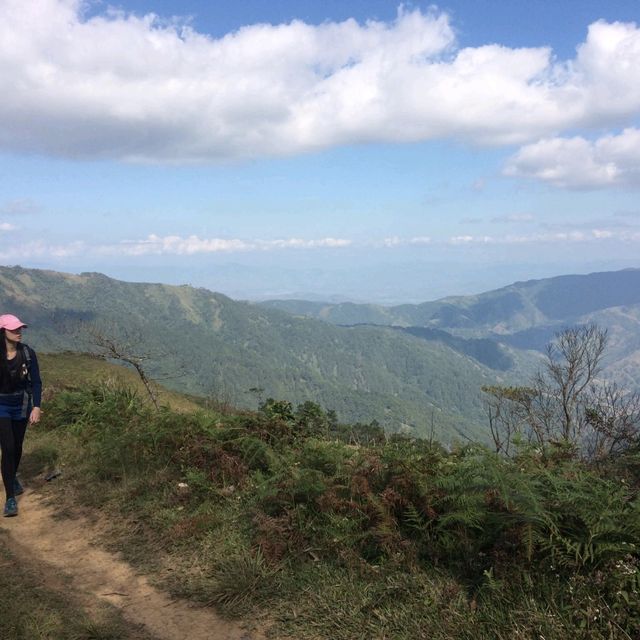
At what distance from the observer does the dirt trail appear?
12.9 feet

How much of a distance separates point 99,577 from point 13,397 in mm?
2970

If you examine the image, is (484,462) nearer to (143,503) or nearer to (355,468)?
(355,468)

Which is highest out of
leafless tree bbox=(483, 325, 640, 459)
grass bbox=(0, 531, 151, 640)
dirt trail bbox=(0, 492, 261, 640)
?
grass bbox=(0, 531, 151, 640)

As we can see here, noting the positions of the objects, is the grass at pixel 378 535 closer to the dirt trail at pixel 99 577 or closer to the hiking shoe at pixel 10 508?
the dirt trail at pixel 99 577

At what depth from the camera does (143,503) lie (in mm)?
6066

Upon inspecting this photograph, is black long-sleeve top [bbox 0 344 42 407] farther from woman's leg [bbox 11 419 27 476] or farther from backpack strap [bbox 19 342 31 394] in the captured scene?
woman's leg [bbox 11 419 27 476]

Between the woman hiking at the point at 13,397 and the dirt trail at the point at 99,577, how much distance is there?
1.79 feet

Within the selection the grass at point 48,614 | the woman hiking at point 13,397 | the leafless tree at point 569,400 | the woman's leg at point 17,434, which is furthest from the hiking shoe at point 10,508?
the leafless tree at point 569,400

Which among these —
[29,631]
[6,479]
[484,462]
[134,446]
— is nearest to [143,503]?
[134,446]

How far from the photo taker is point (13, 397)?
21.4 ft

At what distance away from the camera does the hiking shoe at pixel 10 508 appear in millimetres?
6261

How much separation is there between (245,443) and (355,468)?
1913 millimetres

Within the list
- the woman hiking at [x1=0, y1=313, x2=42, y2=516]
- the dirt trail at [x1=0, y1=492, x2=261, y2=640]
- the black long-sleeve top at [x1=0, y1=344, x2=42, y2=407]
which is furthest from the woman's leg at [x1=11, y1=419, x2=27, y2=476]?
the dirt trail at [x1=0, y1=492, x2=261, y2=640]

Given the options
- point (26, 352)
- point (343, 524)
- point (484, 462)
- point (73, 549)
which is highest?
point (26, 352)
